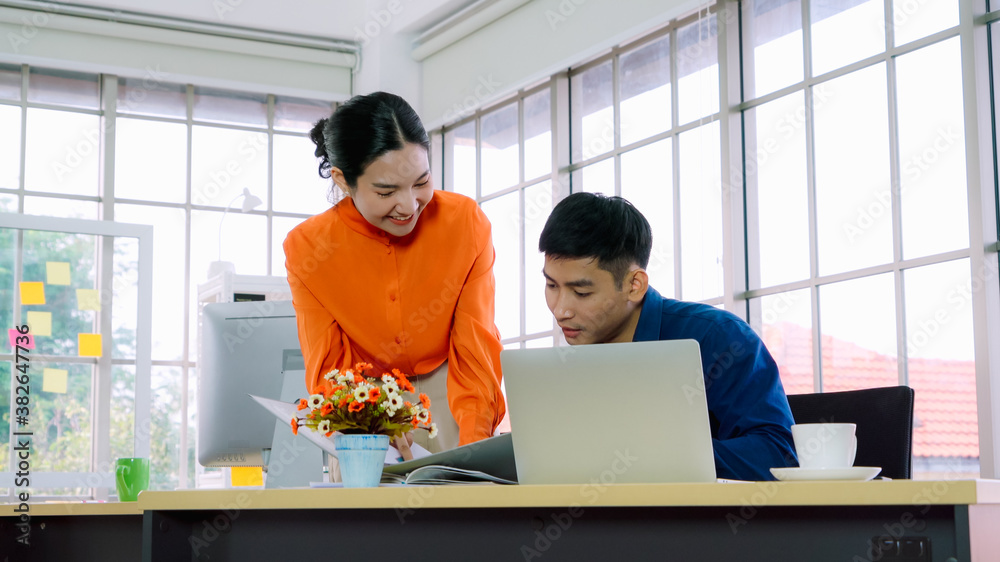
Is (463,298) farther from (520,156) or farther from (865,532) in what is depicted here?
(520,156)

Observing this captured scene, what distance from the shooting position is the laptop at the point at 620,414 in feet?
3.27

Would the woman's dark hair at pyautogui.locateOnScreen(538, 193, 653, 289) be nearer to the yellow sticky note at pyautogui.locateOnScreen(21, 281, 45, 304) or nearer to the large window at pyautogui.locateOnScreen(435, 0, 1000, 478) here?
the large window at pyautogui.locateOnScreen(435, 0, 1000, 478)

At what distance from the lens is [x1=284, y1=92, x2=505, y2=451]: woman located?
1.93 meters

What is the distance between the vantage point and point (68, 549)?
1578mm

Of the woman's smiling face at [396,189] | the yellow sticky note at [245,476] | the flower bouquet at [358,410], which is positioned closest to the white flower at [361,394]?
the flower bouquet at [358,410]

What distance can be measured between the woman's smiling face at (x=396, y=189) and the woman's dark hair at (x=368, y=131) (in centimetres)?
2

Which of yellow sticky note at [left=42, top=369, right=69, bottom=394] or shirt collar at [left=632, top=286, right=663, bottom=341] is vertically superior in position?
shirt collar at [left=632, top=286, right=663, bottom=341]

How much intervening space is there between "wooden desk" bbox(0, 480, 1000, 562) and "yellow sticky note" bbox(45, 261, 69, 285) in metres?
3.85

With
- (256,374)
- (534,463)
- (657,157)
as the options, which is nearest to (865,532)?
(534,463)

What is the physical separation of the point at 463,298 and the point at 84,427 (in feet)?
13.1

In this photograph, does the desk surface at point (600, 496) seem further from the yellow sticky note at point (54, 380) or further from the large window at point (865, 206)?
the yellow sticky note at point (54, 380)

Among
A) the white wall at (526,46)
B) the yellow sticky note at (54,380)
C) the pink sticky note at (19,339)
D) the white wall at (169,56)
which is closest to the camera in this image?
the pink sticky note at (19,339)

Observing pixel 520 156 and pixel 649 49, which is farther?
pixel 520 156

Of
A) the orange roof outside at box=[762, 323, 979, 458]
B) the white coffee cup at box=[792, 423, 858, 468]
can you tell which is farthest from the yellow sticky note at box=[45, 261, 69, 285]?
the white coffee cup at box=[792, 423, 858, 468]
